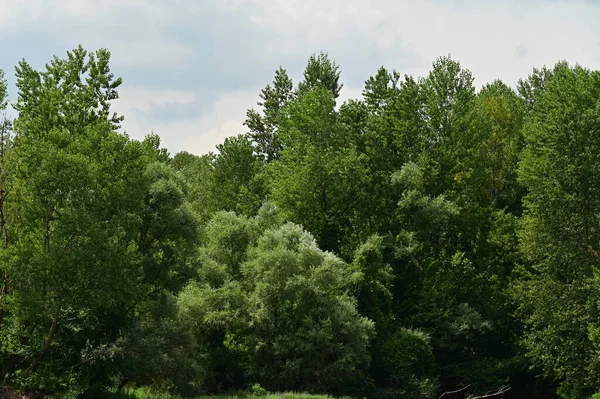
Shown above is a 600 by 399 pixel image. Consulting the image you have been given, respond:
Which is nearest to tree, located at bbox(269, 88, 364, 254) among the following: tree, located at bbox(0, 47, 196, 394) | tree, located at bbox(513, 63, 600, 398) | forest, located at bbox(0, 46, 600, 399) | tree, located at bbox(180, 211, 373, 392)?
forest, located at bbox(0, 46, 600, 399)

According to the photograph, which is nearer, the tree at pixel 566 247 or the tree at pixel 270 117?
the tree at pixel 566 247

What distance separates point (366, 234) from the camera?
46969 millimetres

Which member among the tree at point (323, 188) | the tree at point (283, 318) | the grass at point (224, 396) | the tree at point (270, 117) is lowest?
the grass at point (224, 396)

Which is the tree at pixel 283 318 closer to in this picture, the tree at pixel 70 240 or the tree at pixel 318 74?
the tree at pixel 70 240

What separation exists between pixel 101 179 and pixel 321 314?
49.6 ft

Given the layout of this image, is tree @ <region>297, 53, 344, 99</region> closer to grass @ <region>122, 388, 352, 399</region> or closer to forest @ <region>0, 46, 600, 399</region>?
forest @ <region>0, 46, 600, 399</region>

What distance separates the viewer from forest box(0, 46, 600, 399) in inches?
1113

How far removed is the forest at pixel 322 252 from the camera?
2827 centimetres

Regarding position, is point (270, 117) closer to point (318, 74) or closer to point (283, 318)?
point (318, 74)

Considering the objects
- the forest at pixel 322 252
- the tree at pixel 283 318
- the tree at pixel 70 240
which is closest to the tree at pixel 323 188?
the forest at pixel 322 252

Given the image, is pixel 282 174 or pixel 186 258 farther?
pixel 282 174

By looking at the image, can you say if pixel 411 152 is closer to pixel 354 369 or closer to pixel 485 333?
pixel 485 333

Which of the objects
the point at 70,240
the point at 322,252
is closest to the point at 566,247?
the point at 322,252

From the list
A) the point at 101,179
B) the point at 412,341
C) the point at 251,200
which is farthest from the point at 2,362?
the point at 251,200
